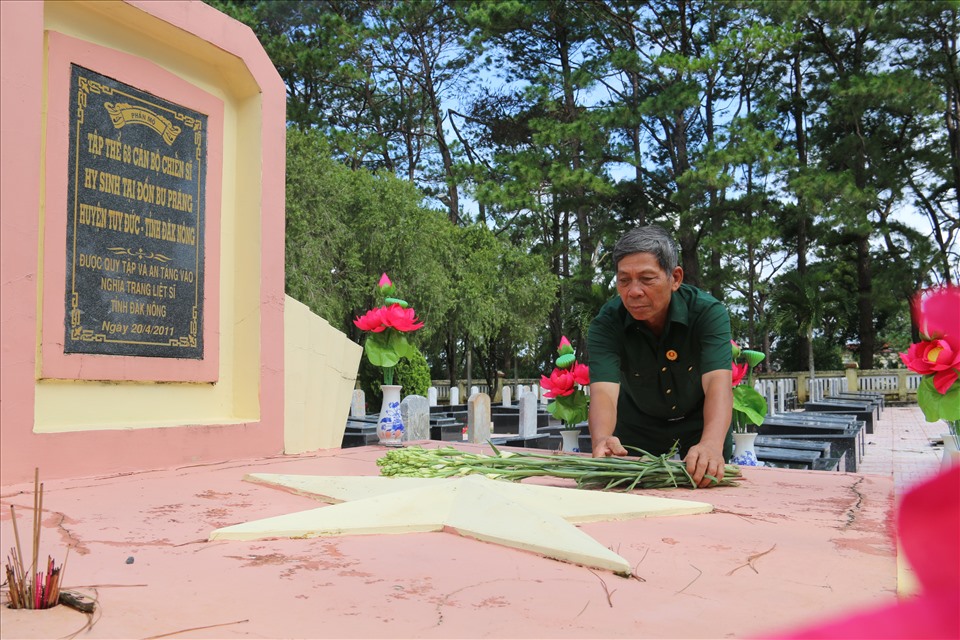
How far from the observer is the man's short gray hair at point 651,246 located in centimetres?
287

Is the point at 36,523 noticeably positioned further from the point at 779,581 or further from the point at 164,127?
the point at 164,127

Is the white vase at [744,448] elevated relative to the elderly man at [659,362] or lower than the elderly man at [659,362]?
lower

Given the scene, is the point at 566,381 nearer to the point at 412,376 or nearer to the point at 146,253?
the point at 146,253

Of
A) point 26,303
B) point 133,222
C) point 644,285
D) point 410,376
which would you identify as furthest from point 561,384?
point 410,376

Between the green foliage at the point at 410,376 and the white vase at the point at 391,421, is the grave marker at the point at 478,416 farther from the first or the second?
the green foliage at the point at 410,376

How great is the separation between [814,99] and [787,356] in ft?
33.5

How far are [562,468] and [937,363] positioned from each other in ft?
5.00

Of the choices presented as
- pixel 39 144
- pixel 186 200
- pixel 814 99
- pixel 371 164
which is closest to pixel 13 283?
pixel 39 144

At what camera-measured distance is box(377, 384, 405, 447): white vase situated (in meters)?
4.91

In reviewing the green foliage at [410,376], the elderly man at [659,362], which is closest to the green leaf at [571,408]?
the elderly man at [659,362]

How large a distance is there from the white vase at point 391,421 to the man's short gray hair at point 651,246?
233 cm

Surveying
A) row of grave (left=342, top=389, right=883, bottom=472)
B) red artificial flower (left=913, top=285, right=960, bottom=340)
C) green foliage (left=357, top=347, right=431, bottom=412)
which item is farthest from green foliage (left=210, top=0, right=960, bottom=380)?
red artificial flower (left=913, top=285, right=960, bottom=340)

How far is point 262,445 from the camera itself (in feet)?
14.6

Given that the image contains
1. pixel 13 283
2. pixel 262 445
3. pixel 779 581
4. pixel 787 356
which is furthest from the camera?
pixel 787 356
